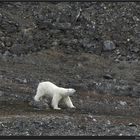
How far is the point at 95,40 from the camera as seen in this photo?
39281 mm

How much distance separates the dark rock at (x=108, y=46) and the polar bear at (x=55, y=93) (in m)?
16.3

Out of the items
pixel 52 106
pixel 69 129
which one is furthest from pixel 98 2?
pixel 69 129

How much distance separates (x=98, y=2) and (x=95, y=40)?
17.6 feet

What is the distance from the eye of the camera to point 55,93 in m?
21.8

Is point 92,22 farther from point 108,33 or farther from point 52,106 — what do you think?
point 52,106

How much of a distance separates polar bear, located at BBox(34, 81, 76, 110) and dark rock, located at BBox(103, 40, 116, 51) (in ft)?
53.6

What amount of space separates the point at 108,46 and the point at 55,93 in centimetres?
1722

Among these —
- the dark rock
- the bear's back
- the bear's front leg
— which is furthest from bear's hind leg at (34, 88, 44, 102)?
the dark rock

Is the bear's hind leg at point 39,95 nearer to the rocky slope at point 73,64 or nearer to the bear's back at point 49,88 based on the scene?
the bear's back at point 49,88

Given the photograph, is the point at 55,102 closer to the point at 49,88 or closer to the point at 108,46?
the point at 49,88

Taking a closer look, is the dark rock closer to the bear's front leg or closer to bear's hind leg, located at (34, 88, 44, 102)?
bear's hind leg, located at (34, 88, 44, 102)

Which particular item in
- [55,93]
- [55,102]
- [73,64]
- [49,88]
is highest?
[73,64]

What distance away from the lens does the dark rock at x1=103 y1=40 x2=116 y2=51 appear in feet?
126

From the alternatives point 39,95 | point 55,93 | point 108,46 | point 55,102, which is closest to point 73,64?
point 108,46
